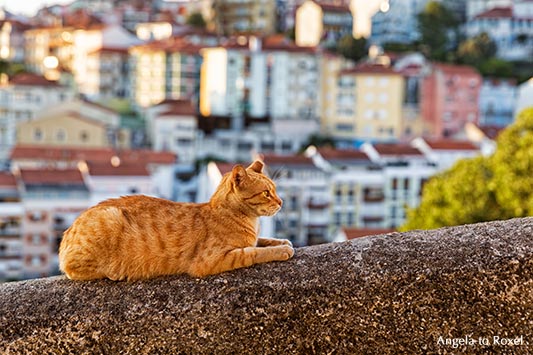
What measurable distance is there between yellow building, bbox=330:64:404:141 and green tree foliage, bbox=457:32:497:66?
35.8ft

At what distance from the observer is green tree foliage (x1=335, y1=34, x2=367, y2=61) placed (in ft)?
243

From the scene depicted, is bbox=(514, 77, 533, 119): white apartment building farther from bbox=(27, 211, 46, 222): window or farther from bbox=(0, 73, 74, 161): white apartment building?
bbox=(27, 211, 46, 222): window

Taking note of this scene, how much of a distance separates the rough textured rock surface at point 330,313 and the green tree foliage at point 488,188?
13.3 m

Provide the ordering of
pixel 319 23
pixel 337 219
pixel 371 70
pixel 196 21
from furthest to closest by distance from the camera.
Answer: pixel 196 21 → pixel 319 23 → pixel 371 70 → pixel 337 219

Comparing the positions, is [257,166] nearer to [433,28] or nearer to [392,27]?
[433,28]

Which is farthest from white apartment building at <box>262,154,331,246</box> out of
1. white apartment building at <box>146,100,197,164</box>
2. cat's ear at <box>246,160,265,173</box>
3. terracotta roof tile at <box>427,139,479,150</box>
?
cat's ear at <box>246,160,265,173</box>

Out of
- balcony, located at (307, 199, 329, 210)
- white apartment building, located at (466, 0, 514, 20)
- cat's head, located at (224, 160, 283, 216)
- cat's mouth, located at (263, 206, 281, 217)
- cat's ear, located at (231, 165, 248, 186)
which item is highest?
white apartment building, located at (466, 0, 514, 20)

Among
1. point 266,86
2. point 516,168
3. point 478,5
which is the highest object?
point 478,5

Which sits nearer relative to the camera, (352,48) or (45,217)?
(45,217)

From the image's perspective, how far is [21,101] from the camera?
212 feet

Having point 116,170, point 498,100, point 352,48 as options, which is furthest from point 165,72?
point 116,170

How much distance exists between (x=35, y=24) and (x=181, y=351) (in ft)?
289

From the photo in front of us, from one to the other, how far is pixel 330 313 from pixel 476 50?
7395 centimetres

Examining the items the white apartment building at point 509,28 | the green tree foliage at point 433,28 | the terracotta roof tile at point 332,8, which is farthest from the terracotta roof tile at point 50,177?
the white apartment building at point 509,28
